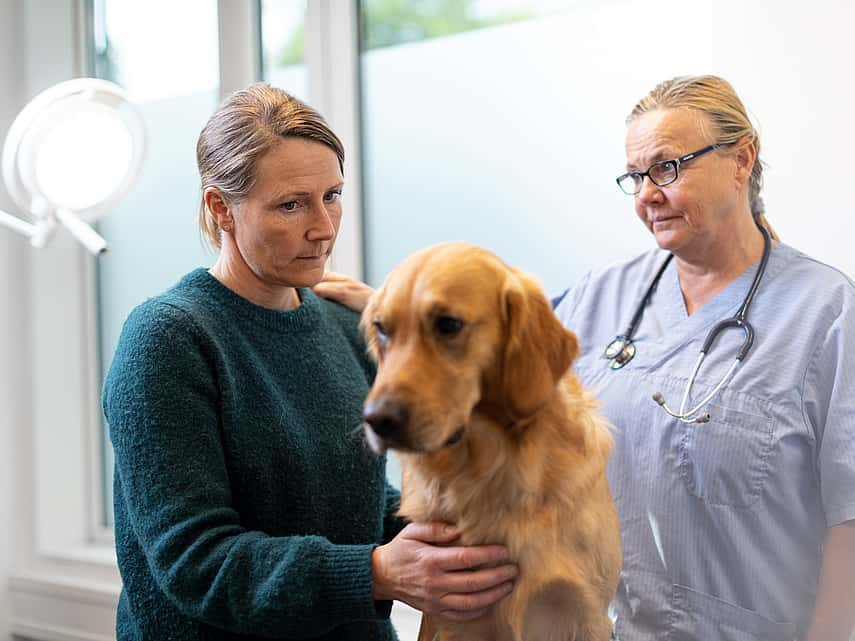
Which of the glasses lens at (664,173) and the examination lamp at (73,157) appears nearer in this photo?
the glasses lens at (664,173)

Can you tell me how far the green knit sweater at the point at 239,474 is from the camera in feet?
3.71

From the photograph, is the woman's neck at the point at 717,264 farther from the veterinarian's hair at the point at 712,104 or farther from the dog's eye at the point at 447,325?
the dog's eye at the point at 447,325

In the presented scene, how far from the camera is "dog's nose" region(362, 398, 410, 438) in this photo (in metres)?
0.96

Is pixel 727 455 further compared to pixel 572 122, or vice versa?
pixel 572 122

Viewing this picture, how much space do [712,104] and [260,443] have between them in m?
0.94

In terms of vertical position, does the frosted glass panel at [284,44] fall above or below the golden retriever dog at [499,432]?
above

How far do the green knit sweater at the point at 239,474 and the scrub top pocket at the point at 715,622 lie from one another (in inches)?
19.2

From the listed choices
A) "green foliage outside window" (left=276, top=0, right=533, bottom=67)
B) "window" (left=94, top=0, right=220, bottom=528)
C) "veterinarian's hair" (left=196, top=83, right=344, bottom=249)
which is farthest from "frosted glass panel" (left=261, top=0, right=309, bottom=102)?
"veterinarian's hair" (left=196, top=83, right=344, bottom=249)

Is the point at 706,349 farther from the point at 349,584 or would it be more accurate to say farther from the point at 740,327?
the point at 349,584

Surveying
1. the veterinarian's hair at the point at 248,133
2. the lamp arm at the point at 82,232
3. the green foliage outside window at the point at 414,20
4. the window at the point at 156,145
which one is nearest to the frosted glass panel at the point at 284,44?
the green foliage outside window at the point at 414,20

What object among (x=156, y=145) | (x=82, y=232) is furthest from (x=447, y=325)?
(x=156, y=145)

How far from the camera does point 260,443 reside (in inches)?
49.8

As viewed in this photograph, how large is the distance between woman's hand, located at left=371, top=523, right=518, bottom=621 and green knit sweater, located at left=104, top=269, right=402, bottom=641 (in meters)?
0.04

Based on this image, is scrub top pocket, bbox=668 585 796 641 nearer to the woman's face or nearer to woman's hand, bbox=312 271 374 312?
the woman's face
